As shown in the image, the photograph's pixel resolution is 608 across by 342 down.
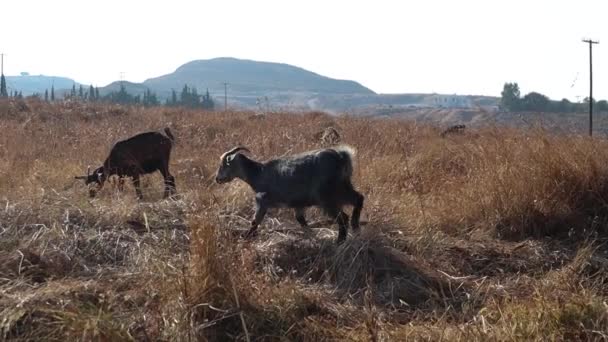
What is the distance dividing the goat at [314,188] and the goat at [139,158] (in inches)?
81.2

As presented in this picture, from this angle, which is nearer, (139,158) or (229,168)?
(229,168)

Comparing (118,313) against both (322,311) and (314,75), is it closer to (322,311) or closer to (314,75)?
(322,311)

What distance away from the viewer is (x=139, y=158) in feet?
29.5

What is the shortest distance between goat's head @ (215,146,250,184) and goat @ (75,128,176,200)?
114 cm

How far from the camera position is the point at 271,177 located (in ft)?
23.6

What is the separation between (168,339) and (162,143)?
5071 mm

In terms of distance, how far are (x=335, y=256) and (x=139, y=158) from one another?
3833 mm

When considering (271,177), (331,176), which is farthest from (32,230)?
(331,176)

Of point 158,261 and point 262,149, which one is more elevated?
point 262,149

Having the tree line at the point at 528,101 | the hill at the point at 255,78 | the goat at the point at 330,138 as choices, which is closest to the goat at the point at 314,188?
the goat at the point at 330,138

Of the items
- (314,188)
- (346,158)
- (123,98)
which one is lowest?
(314,188)

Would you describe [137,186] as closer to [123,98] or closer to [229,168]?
[229,168]

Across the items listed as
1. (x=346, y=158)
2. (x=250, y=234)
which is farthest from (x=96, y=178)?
(x=346, y=158)

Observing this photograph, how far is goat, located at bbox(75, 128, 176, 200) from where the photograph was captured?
8727 millimetres
